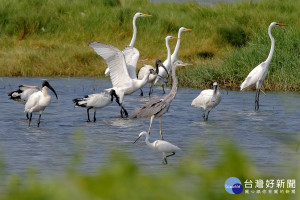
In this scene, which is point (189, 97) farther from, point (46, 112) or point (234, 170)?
point (234, 170)

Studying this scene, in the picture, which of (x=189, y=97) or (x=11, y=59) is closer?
(x=189, y=97)

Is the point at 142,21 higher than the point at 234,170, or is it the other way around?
the point at 234,170

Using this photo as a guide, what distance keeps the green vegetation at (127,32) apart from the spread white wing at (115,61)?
10.1 feet

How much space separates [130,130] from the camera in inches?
366

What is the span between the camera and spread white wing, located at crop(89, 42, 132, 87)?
10.5 meters

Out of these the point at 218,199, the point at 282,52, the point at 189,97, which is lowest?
the point at 189,97

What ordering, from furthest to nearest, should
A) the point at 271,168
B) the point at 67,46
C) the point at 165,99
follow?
the point at 67,46 → the point at 165,99 → the point at 271,168

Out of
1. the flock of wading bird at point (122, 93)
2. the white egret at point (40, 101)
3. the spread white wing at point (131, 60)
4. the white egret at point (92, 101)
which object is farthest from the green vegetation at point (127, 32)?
the white egret at point (40, 101)

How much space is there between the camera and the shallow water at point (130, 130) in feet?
21.7

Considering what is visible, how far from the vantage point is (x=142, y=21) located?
733 inches

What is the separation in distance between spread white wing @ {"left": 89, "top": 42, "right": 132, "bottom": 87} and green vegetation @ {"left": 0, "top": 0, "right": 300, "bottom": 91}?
3077mm

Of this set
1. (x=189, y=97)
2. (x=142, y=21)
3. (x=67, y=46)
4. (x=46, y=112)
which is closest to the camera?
(x=46, y=112)

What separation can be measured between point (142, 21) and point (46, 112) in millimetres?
8137

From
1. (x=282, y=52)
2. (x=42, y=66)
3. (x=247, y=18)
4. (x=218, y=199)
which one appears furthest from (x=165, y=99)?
(x=247, y=18)
